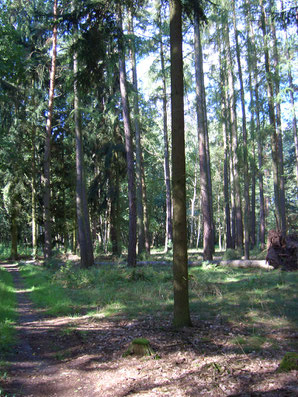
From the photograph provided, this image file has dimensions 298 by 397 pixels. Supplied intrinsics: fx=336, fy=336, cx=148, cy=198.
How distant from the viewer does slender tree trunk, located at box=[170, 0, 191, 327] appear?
6.24 metres

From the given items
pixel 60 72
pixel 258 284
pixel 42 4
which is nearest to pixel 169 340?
pixel 258 284

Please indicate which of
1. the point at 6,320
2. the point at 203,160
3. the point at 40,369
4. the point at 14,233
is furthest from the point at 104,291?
the point at 14,233

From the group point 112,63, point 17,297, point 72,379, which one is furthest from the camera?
point 17,297

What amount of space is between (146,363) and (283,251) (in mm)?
9725

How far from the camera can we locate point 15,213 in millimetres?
25469

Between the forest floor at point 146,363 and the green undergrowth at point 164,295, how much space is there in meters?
0.77

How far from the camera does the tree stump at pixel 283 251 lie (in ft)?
41.9

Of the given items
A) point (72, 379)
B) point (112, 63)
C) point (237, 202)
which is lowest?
point (72, 379)

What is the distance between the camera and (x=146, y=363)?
498 cm

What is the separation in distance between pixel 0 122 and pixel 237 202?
43.3 ft

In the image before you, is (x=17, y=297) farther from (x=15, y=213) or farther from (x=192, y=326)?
(x=15, y=213)

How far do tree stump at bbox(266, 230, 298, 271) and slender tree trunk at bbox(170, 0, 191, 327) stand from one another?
790cm

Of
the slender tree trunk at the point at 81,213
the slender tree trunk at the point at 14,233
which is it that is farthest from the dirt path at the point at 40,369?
the slender tree trunk at the point at 14,233

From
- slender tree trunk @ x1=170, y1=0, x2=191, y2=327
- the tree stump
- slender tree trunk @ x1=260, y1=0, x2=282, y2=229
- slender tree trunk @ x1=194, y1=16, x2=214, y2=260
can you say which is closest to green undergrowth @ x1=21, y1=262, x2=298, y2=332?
slender tree trunk @ x1=170, y1=0, x2=191, y2=327
